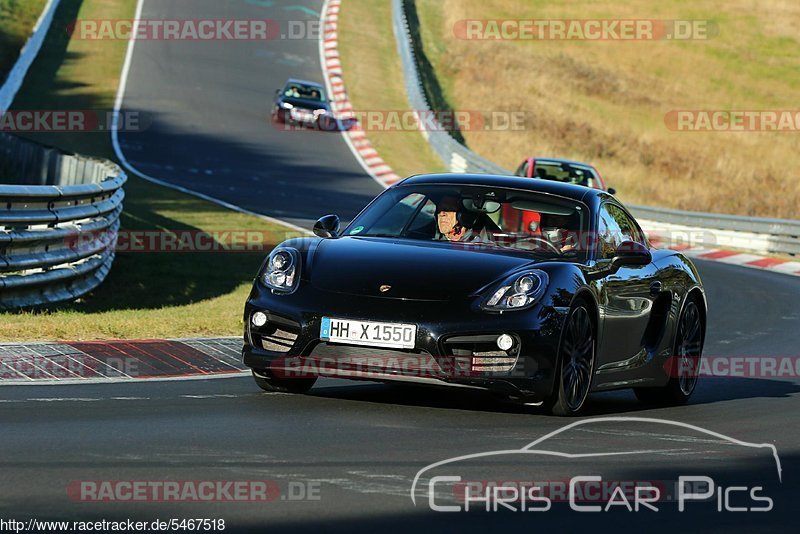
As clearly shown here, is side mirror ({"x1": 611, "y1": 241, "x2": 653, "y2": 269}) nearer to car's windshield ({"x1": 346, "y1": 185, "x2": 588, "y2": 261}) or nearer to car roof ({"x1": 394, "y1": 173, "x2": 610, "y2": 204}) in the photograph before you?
car's windshield ({"x1": 346, "y1": 185, "x2": 588, "y2": 261})

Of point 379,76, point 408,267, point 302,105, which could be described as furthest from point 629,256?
point 379,76

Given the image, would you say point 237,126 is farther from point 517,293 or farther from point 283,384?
point 517,293

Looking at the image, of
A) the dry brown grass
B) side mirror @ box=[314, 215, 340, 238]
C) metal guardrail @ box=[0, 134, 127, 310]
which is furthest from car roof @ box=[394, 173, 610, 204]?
the dry brown grass

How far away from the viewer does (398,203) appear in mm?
9547

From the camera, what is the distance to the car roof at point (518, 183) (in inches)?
375

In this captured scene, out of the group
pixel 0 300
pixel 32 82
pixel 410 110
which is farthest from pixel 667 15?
pixel 0 300

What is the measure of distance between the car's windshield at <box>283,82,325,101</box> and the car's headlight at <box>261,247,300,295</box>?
31.6 metres

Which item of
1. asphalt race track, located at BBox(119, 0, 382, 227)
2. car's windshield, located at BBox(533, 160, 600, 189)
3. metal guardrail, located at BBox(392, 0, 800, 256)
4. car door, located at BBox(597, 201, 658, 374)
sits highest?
car door, located at BBox(597, 201, 658, 374)

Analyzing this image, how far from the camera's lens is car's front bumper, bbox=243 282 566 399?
8.13m

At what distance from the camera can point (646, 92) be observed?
55750 mm

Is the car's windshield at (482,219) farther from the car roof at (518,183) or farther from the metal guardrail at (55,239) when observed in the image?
the metal guardrail at (55,239)

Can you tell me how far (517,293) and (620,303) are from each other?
3.96 ft

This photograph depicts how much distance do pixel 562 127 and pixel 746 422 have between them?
128 ft

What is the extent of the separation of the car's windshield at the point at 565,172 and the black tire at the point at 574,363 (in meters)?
15.7
